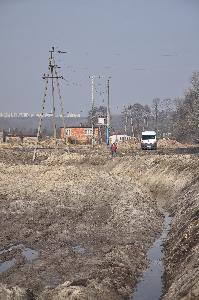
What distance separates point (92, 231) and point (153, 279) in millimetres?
5840

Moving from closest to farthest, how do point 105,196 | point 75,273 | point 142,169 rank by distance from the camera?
point 75,273 → point 105,196 → point 142,169

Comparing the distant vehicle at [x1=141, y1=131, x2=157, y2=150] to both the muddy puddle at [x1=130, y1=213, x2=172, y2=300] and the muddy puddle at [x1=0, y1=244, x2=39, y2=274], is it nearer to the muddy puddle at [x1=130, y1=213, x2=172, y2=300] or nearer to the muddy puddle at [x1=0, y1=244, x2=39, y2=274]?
the muddy puddle at [x1=130, y1=213, x2=172, y2=300]

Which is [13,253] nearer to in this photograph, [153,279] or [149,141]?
[153,279]

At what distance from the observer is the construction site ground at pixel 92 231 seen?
41.4 feet

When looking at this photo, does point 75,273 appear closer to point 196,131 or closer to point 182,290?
point 182,290

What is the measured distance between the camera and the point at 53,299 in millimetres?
11359

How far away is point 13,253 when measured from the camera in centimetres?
1672

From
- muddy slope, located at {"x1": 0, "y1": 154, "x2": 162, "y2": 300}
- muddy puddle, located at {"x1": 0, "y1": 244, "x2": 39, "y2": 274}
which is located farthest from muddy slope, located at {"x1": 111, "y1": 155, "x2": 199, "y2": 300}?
muddy puddle, located at {"x1": 0, "y1": 244, "x2": 39, "y2": 274}

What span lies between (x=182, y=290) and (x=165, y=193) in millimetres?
21371

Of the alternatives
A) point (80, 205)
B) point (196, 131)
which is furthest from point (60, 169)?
point (196, 131)

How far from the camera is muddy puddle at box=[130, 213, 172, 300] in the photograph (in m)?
13.4

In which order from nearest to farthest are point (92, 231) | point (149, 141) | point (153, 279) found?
point (153, 279)
point (92, 231)
point (149, 141)

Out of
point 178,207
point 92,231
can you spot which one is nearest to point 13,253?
point 92,231

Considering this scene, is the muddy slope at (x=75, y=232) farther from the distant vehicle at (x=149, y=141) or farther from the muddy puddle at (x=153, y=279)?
the distant vehicle at (x=149, y=141)
